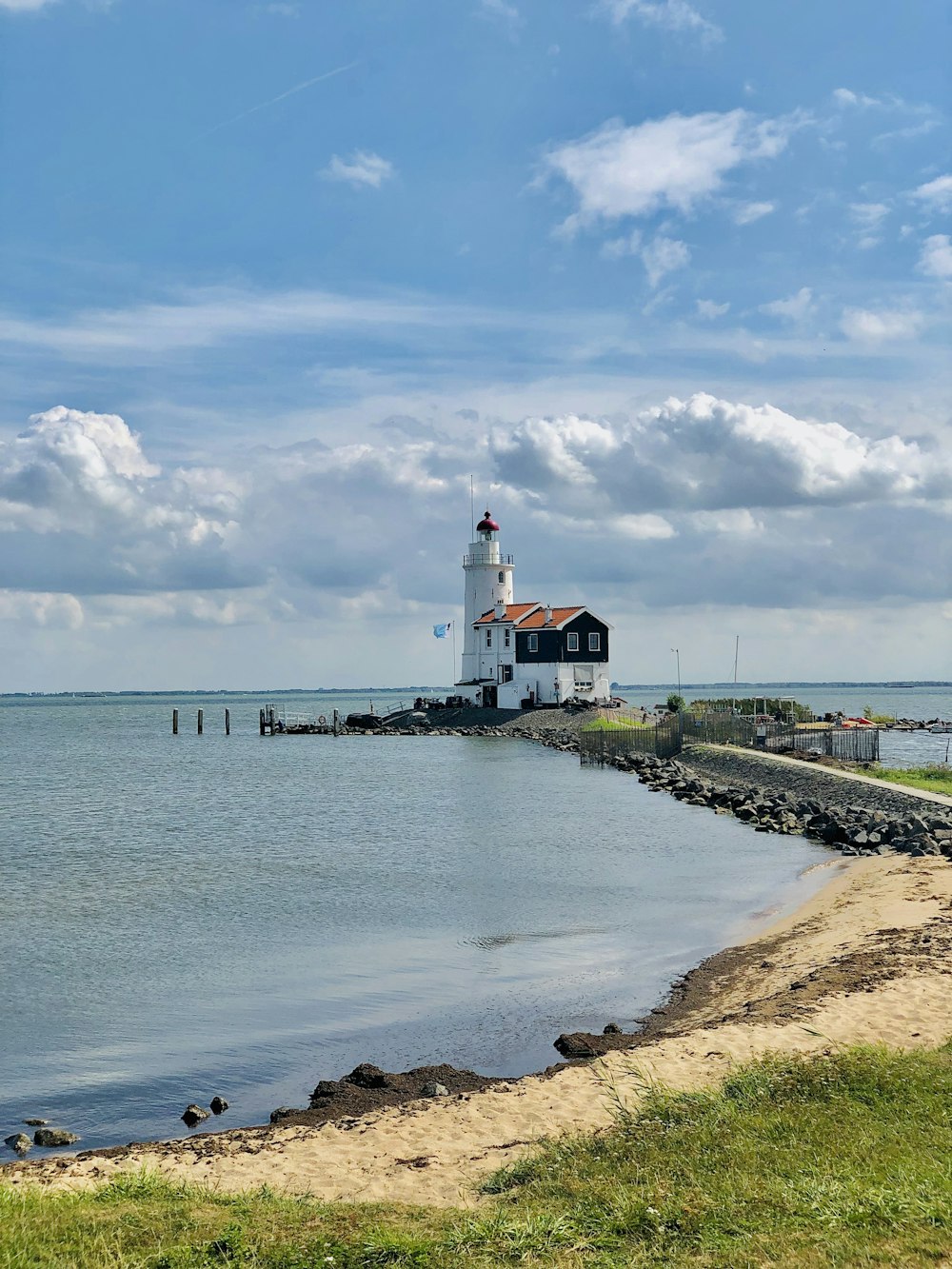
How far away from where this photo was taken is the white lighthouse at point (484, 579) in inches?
3570

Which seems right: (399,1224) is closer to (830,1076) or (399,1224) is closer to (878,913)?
(830,1076)

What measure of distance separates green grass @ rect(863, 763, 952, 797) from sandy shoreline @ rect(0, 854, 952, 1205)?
2326 cm

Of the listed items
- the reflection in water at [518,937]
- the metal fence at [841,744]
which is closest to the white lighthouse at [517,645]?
the metal fence at [841,744]

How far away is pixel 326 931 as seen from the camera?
21.6 m

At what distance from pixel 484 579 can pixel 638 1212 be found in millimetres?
84213

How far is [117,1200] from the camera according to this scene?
793 centimetres

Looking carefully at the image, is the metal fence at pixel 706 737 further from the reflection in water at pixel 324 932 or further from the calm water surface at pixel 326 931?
the calm water surface at pixel 326 931

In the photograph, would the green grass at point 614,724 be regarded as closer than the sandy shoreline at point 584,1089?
No

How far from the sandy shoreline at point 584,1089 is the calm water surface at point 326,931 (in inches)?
47.7

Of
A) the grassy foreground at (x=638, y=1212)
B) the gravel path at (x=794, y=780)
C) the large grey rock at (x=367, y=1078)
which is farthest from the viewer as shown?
the gravel path at (x=794, y=780)

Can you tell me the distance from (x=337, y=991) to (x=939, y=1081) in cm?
1001

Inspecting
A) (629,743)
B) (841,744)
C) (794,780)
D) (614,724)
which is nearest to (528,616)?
(614,724)

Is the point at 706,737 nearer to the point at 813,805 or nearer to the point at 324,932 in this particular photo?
the point at 813,805

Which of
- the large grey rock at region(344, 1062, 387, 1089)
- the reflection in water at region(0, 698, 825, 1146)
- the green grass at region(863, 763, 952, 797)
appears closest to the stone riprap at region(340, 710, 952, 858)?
the reflection in water at region(0, 698, 825, 1146)
